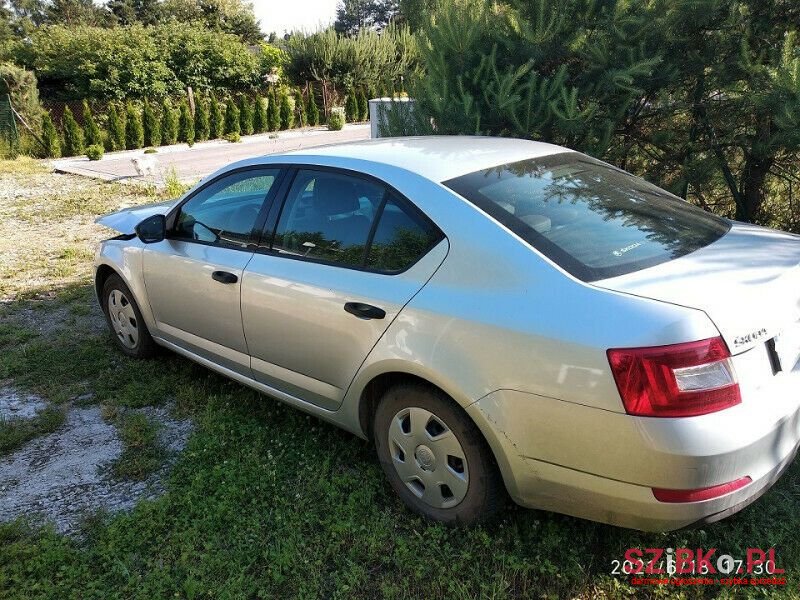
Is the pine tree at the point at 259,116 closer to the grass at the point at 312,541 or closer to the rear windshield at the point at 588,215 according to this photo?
the grass at the point at 312,541

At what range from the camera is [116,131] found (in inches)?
843

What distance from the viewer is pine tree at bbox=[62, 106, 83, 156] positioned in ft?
64.5

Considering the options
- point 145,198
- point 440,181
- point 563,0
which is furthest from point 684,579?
point 145,198

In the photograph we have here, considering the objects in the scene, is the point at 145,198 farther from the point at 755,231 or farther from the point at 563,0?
the point at 755,231

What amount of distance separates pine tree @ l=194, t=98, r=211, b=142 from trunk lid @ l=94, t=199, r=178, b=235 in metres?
20.5

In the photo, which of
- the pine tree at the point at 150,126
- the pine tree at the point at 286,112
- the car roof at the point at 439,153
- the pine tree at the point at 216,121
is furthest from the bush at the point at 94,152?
the car roof at the point at 439,153

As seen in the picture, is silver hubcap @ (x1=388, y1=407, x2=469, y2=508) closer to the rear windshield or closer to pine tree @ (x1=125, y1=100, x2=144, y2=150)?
the rear windshield

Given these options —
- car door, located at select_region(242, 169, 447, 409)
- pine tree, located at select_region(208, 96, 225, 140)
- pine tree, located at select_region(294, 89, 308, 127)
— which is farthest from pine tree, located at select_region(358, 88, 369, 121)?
car door, located at select_region(242, 169, 447, 409)

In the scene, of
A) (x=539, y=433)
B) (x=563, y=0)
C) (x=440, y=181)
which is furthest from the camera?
(x=563, y=0)

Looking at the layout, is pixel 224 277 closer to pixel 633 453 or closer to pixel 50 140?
pixel 633 453

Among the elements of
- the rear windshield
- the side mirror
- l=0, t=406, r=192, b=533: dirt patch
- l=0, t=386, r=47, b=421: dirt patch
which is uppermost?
the rear windshield

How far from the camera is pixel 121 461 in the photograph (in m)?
3.37

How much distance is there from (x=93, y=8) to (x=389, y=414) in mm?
61103

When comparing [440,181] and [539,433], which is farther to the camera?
[440,181]
